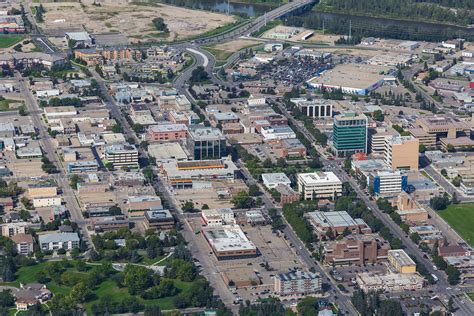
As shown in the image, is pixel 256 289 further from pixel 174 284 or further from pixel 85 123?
pixel 85 123

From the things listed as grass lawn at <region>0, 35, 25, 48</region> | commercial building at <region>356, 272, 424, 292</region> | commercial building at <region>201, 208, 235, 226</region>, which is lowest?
grass lawn at <region>0, 35, 25, 48</region>

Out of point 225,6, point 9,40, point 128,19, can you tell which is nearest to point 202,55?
point 128,19

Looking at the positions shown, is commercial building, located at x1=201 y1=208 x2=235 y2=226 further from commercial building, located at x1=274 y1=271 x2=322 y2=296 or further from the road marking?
the road marking

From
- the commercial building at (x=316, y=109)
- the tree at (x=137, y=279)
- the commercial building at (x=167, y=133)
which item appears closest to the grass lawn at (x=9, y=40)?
the commercial building at (x=167, y=133)

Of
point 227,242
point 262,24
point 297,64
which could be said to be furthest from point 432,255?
point 262,24

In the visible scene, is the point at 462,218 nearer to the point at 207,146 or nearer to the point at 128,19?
the point at 207,146

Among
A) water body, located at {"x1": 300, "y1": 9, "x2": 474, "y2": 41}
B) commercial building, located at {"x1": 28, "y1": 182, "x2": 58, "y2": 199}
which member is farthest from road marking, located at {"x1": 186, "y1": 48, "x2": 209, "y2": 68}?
commercial building, located at {"x1": 28, "y1": 182, "x2": 58, "y2": 199}
